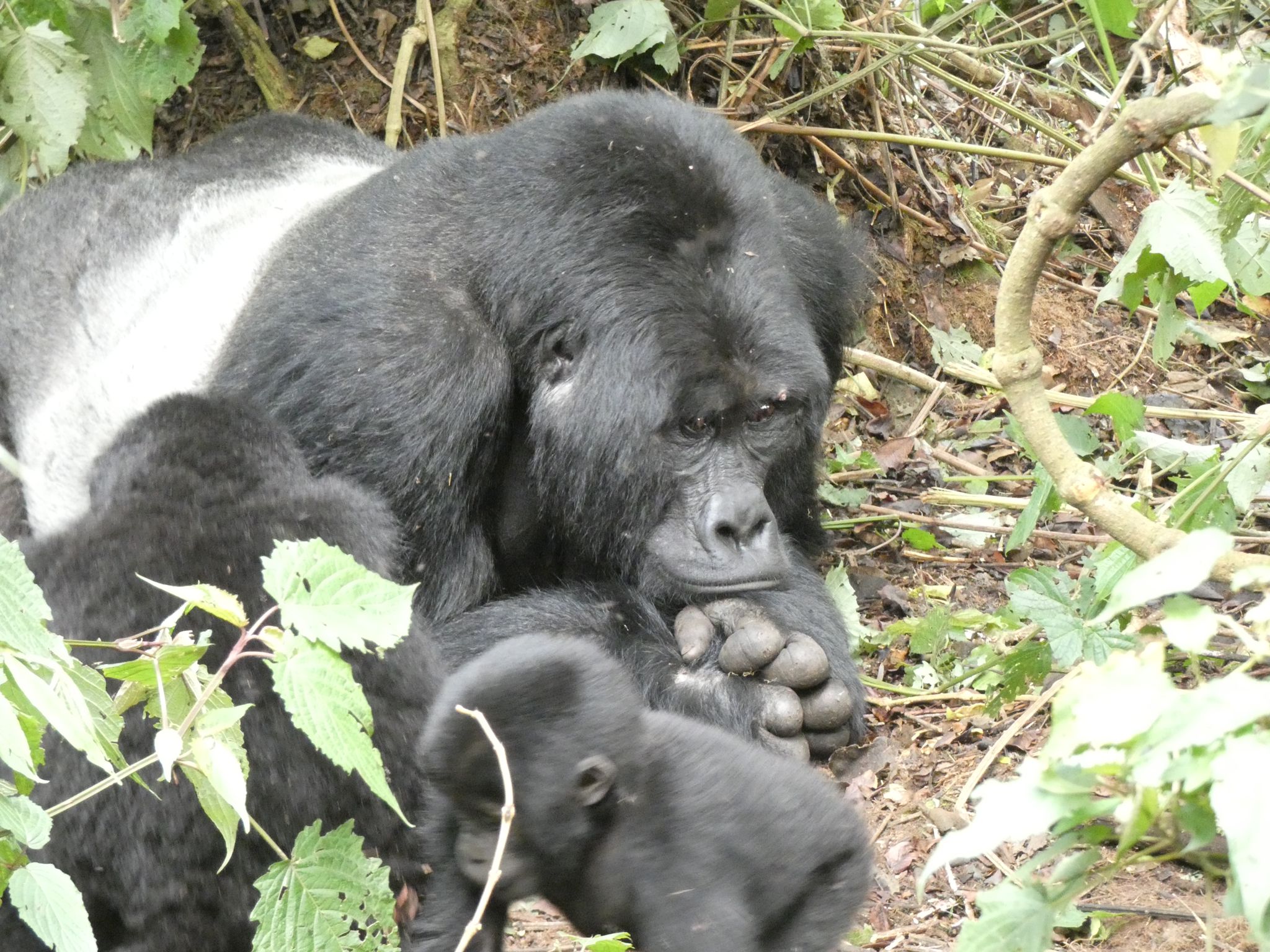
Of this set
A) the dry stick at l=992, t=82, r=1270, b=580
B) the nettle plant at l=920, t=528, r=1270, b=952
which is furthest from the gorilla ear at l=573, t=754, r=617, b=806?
the dry stick at l=992, t=82, r=1270, b=580

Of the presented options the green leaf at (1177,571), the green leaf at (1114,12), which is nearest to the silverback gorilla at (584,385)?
the green leaf at (1114,12)

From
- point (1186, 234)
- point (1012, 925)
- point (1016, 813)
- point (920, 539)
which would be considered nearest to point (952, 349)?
point (920, 539)

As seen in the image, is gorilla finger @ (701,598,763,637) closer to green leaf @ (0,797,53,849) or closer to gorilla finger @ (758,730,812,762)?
gorilla finger @ (758,730,812,762)

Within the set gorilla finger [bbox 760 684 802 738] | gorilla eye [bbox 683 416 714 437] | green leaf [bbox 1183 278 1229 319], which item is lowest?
gorilla finger [bbox 760 684 802 738]

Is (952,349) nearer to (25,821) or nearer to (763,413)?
(763,413)

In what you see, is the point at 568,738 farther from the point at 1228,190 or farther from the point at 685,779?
the point at 1228,190

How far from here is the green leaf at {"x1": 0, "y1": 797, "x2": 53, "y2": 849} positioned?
174 cm

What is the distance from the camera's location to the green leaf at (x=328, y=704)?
174 centimetres

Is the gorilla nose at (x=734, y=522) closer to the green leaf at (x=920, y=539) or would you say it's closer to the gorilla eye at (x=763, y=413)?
the gorilla eye at (x=763, y=413)

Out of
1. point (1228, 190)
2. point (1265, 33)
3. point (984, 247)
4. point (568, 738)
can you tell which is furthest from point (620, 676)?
point (1265, 33)

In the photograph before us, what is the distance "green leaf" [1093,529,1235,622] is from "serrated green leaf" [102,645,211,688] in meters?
1.07

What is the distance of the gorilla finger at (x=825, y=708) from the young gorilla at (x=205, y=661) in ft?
3.45

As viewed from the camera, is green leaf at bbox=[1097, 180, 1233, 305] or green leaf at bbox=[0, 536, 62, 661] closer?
green leaf at bbox=[0, 536, 62, 661]

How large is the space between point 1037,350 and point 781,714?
111 cm
